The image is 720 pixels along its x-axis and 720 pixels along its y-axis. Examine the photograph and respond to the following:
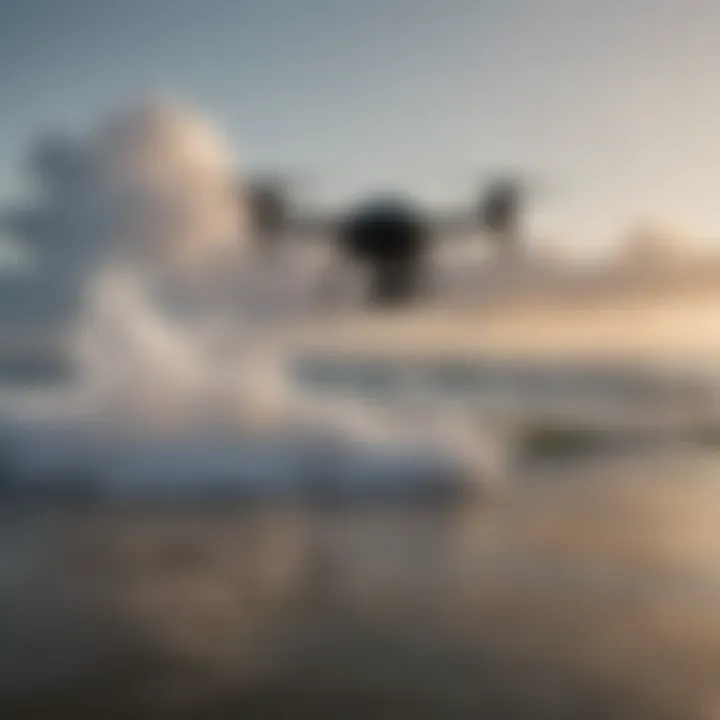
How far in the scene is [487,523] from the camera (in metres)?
4.32

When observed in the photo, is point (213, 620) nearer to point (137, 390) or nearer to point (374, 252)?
point (137, 390)

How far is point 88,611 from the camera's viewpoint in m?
3.07

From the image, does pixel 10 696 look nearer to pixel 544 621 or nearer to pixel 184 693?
pixel 184 693

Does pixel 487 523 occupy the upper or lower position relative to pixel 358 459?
lower

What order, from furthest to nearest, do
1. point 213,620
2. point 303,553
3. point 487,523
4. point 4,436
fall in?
point 4,436
point 487,523
point 303,553
point 213,620

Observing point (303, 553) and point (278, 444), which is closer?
point (303, 553)

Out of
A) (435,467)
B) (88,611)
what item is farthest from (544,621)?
(435,467)

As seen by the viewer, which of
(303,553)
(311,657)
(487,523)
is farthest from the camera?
(487,523)

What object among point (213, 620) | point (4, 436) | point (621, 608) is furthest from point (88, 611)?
point (4, 436)

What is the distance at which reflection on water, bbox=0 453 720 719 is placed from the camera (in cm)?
249

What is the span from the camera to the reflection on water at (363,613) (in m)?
2.49

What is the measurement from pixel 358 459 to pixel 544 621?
2237mm

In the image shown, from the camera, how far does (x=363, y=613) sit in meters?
3.10

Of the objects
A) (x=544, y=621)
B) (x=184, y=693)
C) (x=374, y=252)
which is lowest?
(x=184, y=693)
